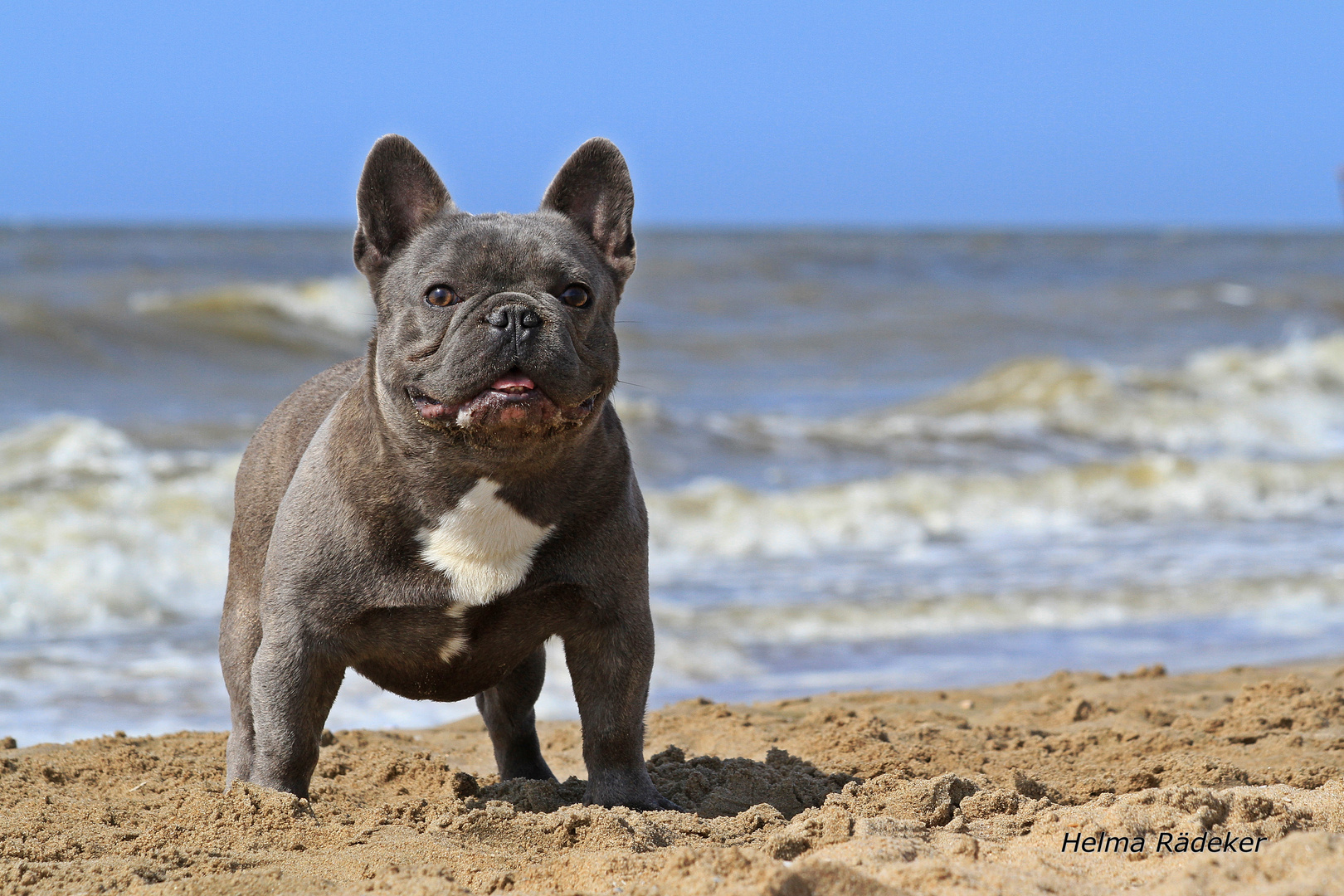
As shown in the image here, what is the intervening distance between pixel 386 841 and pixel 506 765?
106 centimetres

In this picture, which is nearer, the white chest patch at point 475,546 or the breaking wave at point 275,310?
the white chest patch at point 475,546

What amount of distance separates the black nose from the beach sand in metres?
1.20

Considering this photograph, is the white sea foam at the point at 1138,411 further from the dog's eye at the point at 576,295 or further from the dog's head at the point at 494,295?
the dog's eye at the point at 576,295

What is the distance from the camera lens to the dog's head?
343 centimetres

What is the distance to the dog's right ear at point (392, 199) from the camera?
12.7 feet

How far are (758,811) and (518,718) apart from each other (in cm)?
99

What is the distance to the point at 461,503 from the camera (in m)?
3.65

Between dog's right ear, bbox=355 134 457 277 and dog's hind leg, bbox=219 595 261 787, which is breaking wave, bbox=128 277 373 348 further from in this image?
dog's right ear, bbox=355 134 457 277

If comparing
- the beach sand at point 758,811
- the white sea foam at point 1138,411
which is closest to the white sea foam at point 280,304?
the white sea foam at point 1138,411

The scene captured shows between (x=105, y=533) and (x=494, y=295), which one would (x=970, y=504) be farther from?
(x=494, y=295)

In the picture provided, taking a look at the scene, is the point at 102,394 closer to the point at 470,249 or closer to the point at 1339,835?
the point at 470,249

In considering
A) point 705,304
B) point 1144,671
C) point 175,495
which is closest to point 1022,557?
point 1144,671

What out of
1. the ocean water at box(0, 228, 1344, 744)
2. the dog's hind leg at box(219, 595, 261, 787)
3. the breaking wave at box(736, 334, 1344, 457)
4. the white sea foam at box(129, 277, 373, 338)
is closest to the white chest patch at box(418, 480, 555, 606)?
the dog's hind leg at box(219, 595, 261, 787)

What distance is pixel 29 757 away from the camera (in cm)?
455
